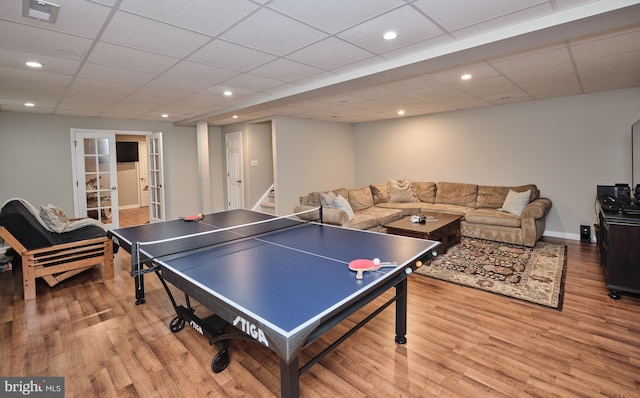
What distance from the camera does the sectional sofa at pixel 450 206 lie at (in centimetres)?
480

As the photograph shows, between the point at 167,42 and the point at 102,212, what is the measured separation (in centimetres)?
539

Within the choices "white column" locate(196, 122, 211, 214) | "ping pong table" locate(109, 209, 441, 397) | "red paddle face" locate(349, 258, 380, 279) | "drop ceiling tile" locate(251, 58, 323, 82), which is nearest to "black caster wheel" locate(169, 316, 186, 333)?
"ping pong table" locate(109, 209, 441, 397)

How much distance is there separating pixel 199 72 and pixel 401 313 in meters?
3.03

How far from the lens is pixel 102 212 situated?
649cm

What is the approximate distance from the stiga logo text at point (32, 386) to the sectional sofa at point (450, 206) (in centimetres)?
305

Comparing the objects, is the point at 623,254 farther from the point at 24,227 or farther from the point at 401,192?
the point at 24,227

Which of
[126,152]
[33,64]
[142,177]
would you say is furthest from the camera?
[142,177]

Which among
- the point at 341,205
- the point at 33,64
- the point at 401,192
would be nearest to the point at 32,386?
the point at 33,64

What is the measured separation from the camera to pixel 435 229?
14.0 ft

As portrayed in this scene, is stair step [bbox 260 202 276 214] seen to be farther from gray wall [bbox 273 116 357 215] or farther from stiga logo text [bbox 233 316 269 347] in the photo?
stiga logo text [bbox 233 316 269 347]

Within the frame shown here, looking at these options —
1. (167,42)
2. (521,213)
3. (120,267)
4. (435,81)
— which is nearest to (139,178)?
(120,267)

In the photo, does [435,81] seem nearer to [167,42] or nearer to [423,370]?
[167,42]

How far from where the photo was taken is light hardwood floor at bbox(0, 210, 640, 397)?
1.95 m

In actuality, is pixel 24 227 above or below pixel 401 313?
above
